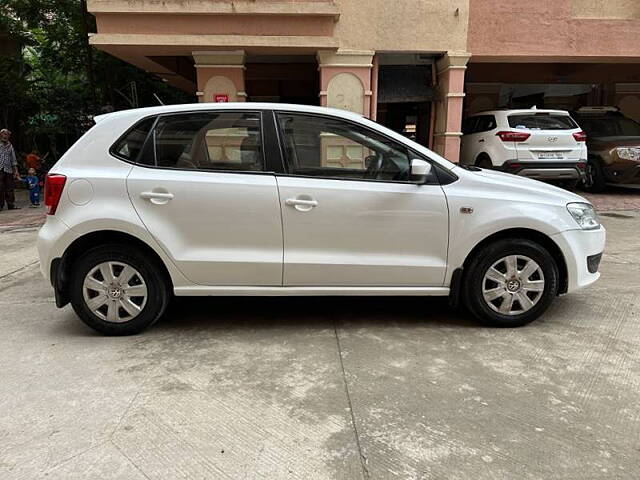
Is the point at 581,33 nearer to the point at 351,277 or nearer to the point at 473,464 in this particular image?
the point at 351,277

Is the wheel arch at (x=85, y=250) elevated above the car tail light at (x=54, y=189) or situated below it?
below

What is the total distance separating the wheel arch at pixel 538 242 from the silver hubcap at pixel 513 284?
18 centimetres

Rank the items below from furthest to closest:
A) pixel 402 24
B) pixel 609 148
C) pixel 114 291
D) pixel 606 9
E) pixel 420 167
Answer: pixel 609 148, pixel 606 9, pixel 402 24, pixel 114 291, pixel 420 167

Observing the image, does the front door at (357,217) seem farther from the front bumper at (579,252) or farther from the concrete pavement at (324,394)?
the front bumper at (579,252)

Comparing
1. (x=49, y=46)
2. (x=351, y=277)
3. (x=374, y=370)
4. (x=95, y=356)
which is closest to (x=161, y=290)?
(x=95, y=356)

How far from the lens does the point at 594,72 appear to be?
14297 millimetres

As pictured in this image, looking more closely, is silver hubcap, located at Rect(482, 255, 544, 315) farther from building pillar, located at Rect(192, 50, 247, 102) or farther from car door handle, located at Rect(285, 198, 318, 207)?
building pillar, located at Rect(192, 50, 247, 102)

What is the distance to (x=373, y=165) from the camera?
4215 millimetres

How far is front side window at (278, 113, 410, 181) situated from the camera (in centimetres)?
416

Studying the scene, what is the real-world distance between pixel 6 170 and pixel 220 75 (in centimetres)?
520

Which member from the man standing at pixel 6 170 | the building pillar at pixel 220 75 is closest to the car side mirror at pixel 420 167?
the building pillar at pixel 220 75

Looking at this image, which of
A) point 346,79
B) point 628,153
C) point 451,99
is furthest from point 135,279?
point 628,153

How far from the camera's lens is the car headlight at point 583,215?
168 inches

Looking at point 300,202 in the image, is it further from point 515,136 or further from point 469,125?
point 469,125
